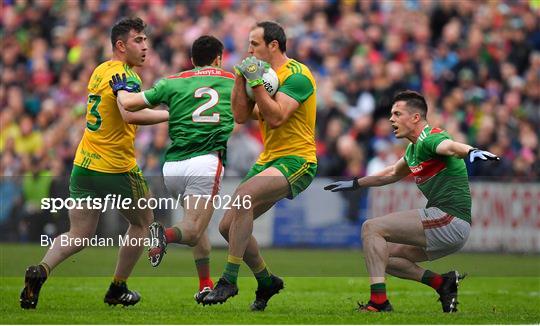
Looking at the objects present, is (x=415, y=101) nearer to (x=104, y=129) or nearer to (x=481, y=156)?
(x=481, y=156)

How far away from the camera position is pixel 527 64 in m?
22.9

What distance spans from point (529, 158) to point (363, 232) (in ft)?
33.5

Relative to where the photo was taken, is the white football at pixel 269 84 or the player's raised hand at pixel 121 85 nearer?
the white football at pixel 269 84

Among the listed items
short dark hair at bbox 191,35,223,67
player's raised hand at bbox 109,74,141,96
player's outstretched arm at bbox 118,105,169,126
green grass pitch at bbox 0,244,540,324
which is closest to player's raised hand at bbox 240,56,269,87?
short dark hair at bbox 191,35,223,67

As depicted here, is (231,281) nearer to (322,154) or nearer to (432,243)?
(432,243)

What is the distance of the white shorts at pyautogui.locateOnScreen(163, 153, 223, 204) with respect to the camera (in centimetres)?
1172

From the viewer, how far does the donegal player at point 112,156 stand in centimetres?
1200

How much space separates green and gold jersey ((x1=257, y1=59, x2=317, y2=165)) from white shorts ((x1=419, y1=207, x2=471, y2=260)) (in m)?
1.21

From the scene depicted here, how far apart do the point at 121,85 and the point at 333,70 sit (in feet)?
38.8

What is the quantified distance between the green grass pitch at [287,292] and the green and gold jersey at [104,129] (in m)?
1.40

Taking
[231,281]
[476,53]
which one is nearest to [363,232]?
[231,281]

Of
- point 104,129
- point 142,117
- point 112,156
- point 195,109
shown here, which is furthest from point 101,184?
point 195,109

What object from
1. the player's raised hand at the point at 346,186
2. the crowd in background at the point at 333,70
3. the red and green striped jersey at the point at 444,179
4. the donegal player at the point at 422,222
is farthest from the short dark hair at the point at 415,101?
the crowd in background at the point at 333,70

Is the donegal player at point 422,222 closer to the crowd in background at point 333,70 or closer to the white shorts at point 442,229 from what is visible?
the white shorts at point 442,229
